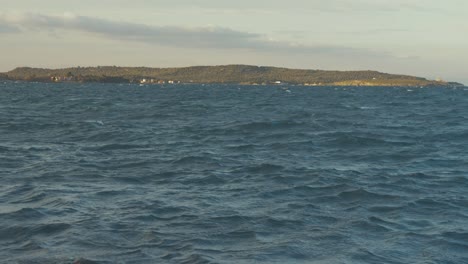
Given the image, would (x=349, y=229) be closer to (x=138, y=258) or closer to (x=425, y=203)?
(x=425, y=203)

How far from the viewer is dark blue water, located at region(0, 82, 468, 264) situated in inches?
651

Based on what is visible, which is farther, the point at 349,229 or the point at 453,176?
the point at 453,176

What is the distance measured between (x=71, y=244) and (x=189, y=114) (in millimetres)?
47582

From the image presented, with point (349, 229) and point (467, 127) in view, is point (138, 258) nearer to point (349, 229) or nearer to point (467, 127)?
point (349, 229)

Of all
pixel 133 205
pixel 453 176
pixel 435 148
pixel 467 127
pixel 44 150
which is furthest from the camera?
pixel 467 127

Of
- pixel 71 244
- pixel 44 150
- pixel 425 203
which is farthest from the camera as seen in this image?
pixel 44 150

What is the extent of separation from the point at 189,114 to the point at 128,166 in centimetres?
3459

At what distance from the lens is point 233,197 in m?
22.9

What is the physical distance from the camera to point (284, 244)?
17.1m

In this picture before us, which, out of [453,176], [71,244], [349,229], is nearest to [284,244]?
[349,229]

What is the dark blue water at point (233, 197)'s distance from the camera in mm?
16547

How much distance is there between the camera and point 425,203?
22578 mm

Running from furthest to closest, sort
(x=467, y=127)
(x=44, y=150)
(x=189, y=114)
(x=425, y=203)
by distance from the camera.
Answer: (x=189, y=114)
(x=467, y=127)
(x=44, y=150)
(x=425, y=203)

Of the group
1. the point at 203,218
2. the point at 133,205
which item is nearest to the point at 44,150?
the point at 133,205
